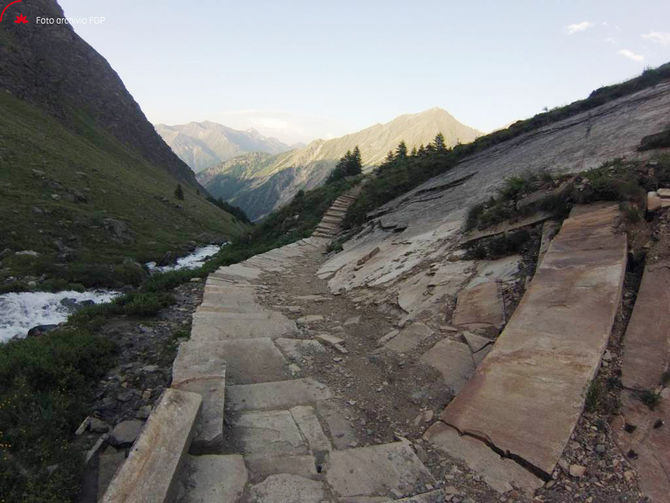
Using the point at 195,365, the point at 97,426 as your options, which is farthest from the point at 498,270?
the point at 97,426

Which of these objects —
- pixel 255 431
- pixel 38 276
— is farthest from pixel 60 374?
pixel 38 276

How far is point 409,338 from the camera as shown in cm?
658

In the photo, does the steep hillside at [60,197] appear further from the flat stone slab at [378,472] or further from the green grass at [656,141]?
the green grass at [656,141]

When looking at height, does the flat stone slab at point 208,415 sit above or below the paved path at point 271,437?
above

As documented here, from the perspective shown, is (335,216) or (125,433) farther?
(335,216)

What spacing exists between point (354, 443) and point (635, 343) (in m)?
3.77

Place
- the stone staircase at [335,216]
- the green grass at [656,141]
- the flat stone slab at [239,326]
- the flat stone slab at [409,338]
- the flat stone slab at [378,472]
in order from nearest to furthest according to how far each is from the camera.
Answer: the flat stone slab at [378,472] < the flat stone slab at [409,338] < the flat stone slab at [239,326] < the green grass at [656,141] < the stone staircase at [335,216]

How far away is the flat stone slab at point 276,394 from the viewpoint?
16.1ft

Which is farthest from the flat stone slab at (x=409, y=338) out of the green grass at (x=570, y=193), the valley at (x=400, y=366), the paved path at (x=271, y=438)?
the green grass at (x=570, y=193)

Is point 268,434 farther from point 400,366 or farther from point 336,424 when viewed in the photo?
→ point 400,366

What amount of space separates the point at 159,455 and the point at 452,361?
13.7ft

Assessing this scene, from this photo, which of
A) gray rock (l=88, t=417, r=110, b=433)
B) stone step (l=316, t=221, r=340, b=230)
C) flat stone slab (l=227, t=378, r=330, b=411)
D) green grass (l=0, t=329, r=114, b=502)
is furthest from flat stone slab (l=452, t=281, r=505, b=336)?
stone step (l=316, t=221, r=340, b=230)

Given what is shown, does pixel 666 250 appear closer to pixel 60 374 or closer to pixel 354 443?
pixel 354 443

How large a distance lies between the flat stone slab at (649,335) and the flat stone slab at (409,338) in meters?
2.84
